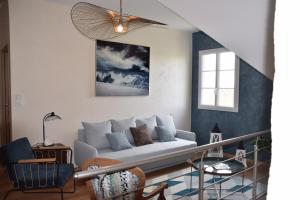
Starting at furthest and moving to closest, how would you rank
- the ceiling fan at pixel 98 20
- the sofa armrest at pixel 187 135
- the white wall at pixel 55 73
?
the sofa armrest at pixel 187 135 → the white wall at pixel 55 73 → the ceiling fan at pixel 98 20

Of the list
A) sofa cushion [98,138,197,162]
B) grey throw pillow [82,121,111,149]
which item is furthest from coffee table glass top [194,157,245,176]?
grey throw pillow [82,121,111,149]

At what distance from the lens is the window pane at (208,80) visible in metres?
5.77

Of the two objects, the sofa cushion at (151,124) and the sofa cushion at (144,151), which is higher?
the sofa cushion at (151,124)

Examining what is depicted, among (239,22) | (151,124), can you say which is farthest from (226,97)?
(239,22)

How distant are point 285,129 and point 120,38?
183 inches

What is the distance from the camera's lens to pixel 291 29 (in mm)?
411

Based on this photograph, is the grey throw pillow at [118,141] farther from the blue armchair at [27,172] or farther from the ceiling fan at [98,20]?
the ceiling fan at [98,20]

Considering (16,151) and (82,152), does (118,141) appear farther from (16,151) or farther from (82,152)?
(16,151)

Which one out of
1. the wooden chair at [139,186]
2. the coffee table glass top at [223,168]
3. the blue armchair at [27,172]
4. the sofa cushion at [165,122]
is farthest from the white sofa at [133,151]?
the wooden chair at [139,186]

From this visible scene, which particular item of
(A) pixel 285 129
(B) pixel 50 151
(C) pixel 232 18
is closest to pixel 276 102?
(A) pixel 285 129

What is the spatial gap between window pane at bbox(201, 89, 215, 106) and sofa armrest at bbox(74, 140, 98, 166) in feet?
10.0

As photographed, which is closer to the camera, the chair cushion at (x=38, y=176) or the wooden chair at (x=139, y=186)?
the wooden chair at (x=139, y=186)

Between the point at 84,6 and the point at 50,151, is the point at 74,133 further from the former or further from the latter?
the point at 84,6

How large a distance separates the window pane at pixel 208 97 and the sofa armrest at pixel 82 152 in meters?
3.06
